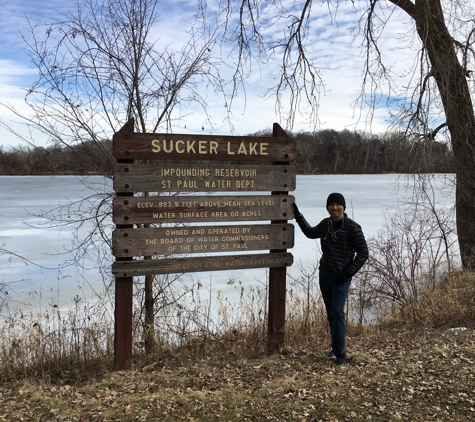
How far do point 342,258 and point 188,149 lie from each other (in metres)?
1.97

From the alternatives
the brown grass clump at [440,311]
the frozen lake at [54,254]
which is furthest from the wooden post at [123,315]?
the brown grass clump at [440,311]

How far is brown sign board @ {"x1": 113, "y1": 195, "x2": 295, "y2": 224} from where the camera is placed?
4.29m

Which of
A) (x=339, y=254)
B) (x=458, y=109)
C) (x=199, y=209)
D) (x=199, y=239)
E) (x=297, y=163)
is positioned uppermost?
(x=458, y=109)

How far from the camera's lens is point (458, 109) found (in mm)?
8328

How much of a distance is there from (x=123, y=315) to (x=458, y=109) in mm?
7287

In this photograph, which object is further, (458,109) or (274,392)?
(458,109)

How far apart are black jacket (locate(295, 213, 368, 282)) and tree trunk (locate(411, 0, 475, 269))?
3542 mm

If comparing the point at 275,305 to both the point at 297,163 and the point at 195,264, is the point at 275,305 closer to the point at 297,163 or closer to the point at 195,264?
the point at 195,264

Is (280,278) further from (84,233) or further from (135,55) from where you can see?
(84,233)

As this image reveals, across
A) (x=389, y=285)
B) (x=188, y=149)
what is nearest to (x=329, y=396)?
(x=188, y=149)

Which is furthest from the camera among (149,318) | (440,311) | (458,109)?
(458,109)

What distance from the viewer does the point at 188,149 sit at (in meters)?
4.51

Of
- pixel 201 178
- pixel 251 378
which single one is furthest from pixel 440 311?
pixel 201 178

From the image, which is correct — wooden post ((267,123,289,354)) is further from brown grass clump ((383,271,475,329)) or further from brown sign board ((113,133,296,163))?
brown grass clump ((383,271,475,329))
